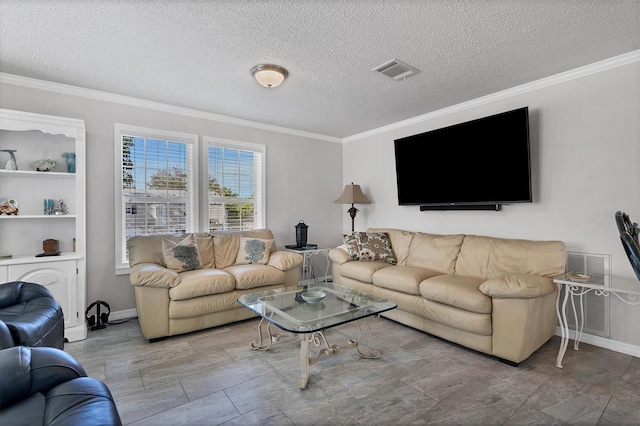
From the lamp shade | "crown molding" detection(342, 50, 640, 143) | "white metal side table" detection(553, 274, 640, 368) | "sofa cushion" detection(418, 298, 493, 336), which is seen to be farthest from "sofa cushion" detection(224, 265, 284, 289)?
"crown molding" detection(342, 50, 640, 143)

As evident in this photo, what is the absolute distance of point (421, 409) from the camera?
1.81m

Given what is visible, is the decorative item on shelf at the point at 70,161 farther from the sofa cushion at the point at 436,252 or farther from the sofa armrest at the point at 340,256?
the sofa cushion at the point at 436,252

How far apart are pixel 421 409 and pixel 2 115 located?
404 centimetres

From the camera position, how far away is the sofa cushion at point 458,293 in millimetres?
2422

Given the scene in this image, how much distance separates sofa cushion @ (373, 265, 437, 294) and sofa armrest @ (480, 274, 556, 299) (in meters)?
0.65

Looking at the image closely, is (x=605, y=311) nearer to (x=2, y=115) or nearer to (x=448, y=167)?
(x=448, y=167)

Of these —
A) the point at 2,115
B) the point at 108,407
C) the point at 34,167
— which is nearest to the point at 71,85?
the point at 2,115

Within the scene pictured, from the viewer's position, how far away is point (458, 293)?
2.55 meters

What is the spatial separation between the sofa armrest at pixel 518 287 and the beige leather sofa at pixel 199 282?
2067mm

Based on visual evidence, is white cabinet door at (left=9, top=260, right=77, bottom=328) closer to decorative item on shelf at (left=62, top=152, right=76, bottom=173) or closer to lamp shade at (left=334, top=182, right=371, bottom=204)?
decorative item on shelf at (left=62, top=152, right=76, bottom=173)

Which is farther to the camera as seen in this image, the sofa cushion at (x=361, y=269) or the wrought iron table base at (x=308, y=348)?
the sofa cushion at (x=361, y=269)

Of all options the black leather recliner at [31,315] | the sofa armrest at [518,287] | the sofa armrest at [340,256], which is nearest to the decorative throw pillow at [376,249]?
the sofa armrest at [340,256]

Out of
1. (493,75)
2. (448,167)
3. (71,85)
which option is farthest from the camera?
(448,167)

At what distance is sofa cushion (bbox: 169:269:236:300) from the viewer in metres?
2.80
